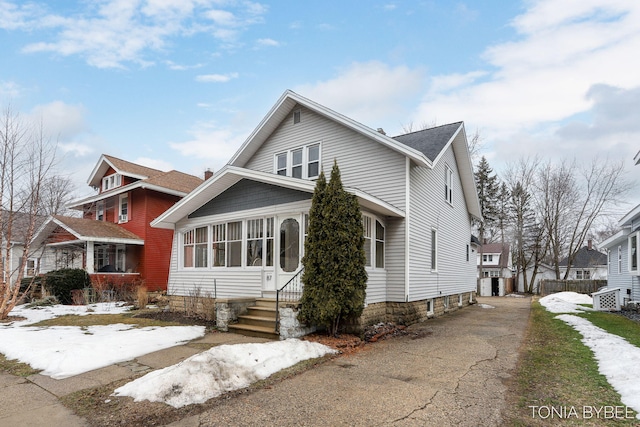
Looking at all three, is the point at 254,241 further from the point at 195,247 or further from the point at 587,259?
the point at 587,259

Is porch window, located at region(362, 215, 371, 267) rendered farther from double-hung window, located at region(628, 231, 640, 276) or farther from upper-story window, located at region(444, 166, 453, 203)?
double-hung window, located at region(628, 231, 640, 276)

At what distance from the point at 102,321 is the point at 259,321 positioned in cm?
515

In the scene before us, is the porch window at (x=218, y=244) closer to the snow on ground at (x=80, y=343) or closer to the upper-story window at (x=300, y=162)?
the snow on ground at (x=80, y=343)

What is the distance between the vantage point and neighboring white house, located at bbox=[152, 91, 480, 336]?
32.6ft

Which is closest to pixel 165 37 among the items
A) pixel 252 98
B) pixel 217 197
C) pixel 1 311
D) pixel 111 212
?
pixel 252 98

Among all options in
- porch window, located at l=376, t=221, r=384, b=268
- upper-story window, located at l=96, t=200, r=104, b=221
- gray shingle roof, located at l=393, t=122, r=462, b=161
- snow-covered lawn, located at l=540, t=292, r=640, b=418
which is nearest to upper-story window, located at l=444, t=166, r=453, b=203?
gray shingle roof, located at l=393, t=122, r=462, b=161

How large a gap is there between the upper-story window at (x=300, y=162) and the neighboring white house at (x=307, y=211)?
35mm

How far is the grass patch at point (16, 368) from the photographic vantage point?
6.09 meters

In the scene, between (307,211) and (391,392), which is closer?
(391,392)

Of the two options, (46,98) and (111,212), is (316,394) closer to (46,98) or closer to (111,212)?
(46,98)

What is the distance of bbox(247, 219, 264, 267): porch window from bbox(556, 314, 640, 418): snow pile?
A: 25.2 feet

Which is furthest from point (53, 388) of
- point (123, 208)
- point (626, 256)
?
point (626, 256)

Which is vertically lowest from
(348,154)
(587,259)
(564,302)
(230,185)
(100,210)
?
(564,302)

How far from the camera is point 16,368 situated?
6363 mm
